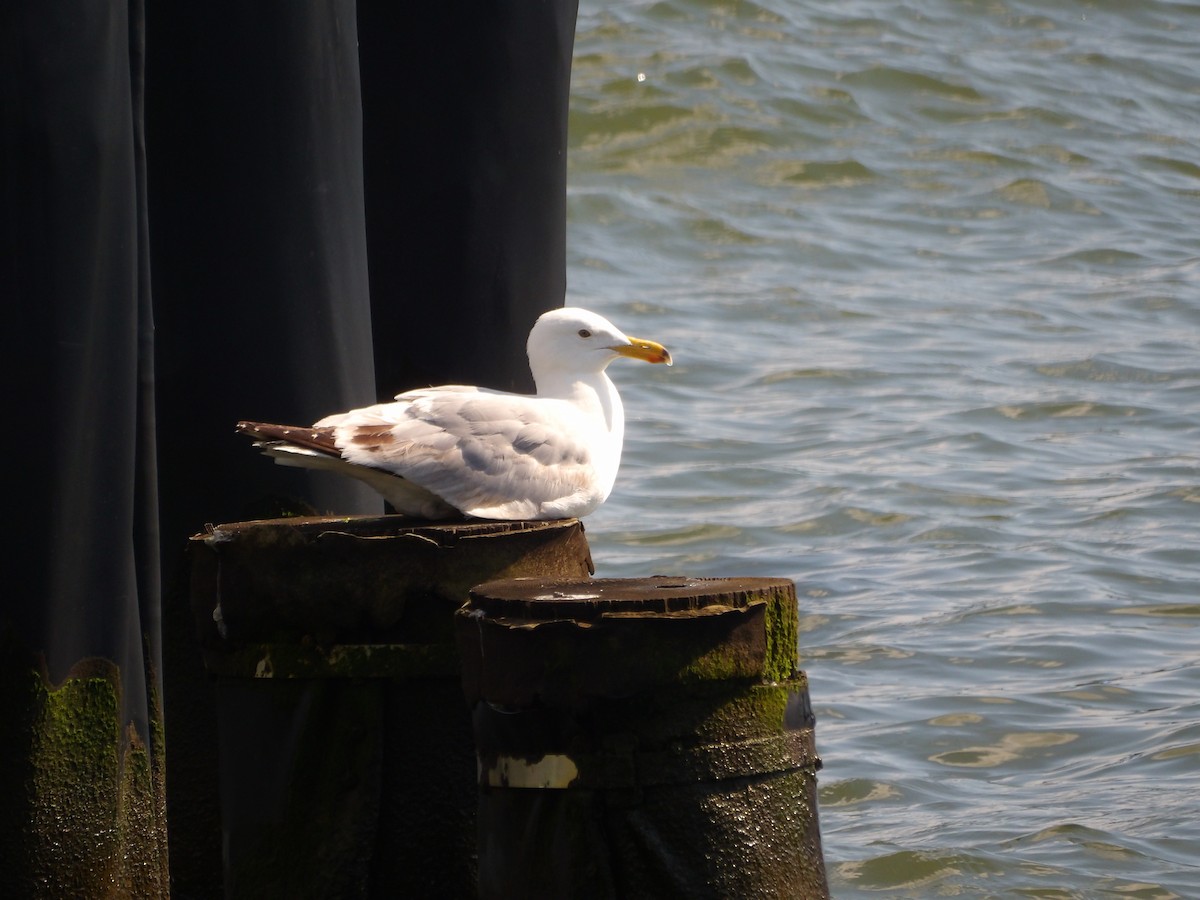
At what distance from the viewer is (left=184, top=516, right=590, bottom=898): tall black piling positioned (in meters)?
3.04

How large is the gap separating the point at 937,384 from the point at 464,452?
21.5 ft

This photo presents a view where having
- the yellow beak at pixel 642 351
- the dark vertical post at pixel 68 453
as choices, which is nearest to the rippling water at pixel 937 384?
the yellow beak at pixel 642 351

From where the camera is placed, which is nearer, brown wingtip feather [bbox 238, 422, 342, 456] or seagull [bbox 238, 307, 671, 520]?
brown wingtip feather [bbox 238, 422, 342, 456]

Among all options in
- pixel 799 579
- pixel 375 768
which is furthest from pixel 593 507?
pixel 799 579

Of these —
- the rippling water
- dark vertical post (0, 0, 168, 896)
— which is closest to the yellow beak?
the rippling water

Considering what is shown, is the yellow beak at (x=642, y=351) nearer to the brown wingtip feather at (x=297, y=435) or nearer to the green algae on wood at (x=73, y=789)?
the brown wingtip feather at (x=297, y=435)

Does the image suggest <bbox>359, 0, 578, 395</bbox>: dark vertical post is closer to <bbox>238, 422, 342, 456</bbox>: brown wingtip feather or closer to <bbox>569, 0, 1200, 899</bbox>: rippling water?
<bbox>238, 422, 342, 456</bbox>: brown wingtip feather

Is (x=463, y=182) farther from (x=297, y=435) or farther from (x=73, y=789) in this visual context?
(x=73, y=789)

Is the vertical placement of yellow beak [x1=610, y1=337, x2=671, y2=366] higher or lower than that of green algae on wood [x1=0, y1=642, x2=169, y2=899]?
higher

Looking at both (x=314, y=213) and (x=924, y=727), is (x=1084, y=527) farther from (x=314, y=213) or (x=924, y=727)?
(x=314, y=213)

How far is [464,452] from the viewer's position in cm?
358

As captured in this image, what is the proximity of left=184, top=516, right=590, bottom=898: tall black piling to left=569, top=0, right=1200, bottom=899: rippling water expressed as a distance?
1606 mm

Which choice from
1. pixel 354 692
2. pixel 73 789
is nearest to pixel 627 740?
pixel 354 692

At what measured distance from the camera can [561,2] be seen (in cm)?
405
